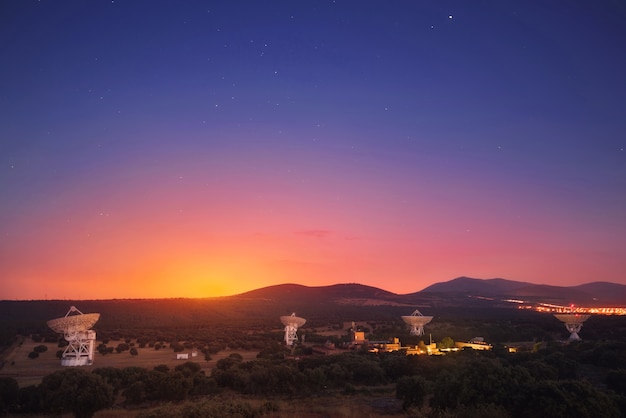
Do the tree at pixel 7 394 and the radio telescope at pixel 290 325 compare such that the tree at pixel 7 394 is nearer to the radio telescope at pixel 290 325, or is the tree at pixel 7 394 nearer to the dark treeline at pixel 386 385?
the dark treeline at pixel 386 385

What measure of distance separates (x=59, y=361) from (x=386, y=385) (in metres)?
33.1

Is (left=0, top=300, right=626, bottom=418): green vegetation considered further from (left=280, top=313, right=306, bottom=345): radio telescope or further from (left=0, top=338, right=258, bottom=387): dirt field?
(left=280, top=313, right=306, bottom=345): radio telescope

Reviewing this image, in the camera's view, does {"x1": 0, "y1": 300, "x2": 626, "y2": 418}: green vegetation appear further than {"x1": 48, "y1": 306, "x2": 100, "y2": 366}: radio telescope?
No

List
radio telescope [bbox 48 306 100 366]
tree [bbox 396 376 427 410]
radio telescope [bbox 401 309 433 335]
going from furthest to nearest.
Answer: radio telescope [bbox 401 309 433 335] < radio telescope [bbox 48 306 100 366] < tree [bbox 396 376 427 410]

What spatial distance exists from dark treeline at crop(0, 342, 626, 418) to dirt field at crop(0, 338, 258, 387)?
8.78 m

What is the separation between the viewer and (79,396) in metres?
23.7

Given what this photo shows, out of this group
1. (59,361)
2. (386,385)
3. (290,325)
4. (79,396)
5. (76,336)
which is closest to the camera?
(79,396)

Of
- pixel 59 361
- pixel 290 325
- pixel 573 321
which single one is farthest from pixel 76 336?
pixel 573 321

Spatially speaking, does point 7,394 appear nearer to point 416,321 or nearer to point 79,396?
point 79,396

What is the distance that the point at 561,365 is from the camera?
3666cm

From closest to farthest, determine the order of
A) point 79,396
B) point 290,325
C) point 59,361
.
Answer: point 79,396 → point 59,361 → point 290,325

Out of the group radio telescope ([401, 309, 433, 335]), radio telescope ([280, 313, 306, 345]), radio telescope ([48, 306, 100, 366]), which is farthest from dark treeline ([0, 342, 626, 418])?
radio telescope ([401, 309, 433, 335])

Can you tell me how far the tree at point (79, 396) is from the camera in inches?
931

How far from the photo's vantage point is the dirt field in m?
41.8
